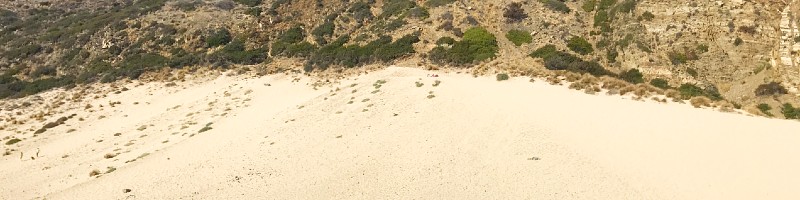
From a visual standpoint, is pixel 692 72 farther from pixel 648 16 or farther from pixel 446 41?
pixel 446 41

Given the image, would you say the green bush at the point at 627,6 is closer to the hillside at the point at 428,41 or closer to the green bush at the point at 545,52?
the hillside at the point at 428,41

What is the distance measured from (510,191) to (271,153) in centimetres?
1017

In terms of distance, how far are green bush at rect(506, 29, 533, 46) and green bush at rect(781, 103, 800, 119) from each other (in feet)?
50.4

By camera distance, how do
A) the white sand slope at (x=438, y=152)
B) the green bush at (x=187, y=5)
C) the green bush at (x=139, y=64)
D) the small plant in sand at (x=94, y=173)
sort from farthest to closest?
the green bush at (x=187, y=5) → the green bush at (x=139, y=64) → the small plant in sand at (x=94, y=173) → the white sand slope at (x=438, y=152)

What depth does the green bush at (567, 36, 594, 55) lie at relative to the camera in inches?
1335

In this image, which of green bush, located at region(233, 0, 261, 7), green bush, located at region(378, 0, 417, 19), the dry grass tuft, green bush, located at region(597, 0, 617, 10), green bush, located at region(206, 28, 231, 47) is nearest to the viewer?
the dry grass tuft

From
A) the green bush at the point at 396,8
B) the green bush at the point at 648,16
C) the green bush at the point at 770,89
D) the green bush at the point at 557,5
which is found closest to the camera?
the green bush at the point at 770,89

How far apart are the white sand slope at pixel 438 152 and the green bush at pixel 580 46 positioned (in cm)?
836

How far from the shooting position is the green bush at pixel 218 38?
46.8m

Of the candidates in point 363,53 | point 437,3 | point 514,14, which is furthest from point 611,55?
point 363,53

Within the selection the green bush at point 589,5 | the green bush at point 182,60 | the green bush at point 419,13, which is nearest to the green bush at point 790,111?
the green bush at point 589,5

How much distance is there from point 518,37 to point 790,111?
1661cm

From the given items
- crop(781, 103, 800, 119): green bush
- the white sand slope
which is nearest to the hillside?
crop(781, 103, 800, 119): green bush

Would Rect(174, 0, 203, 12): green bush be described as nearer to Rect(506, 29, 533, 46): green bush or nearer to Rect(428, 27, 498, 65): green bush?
Rect(428, 27, 498, 65): green bush
